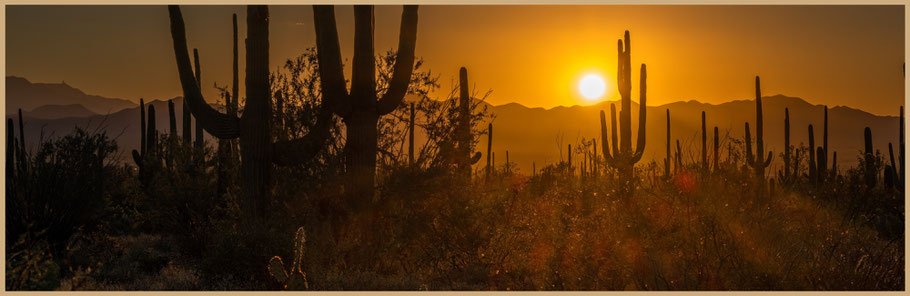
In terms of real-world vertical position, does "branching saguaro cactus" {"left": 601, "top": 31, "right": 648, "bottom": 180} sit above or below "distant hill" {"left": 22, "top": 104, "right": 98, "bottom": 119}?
below

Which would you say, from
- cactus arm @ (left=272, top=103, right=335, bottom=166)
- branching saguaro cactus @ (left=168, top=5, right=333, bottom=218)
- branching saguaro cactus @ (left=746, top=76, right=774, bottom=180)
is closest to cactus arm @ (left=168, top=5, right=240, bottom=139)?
branching saguaro cactus @ (left=168, top=5, right=333, bottom=218)

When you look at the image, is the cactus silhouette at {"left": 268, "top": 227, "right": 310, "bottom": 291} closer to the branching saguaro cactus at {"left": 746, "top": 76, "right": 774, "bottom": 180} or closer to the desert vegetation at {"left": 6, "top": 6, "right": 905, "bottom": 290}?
the desert vegetation at {"left": 6, "top": 6, "right": 905, "bottom": 290}

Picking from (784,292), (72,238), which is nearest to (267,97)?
(72,238)

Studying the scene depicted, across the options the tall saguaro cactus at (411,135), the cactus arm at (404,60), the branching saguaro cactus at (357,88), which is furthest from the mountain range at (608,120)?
the branching saguaro cactus at (357,88)

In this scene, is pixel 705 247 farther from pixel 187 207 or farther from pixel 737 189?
pixel 187 207

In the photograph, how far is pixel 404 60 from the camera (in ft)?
42.7

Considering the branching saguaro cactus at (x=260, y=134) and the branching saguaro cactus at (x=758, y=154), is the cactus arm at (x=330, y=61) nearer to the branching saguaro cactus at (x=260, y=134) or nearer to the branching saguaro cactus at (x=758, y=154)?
the branching saguaro cactus at (x=260, y=134)

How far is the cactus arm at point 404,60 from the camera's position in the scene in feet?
42.2

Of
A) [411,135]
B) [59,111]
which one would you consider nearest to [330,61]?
[411,135]

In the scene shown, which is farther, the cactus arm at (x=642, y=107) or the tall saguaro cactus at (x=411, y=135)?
the cactus arm at (x=642, y=107)

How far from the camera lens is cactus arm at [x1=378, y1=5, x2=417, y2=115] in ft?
42.2

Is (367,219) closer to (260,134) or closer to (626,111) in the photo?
(260,134)

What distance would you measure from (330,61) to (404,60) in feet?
3.78

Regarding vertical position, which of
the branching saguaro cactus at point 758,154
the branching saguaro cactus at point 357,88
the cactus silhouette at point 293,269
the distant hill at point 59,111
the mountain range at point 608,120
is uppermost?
the distant hill at point 59,111
